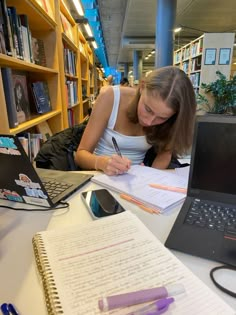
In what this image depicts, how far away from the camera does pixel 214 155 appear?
1.91ft

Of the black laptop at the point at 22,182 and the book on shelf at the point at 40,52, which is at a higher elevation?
the book on shelf at the point at 40,52

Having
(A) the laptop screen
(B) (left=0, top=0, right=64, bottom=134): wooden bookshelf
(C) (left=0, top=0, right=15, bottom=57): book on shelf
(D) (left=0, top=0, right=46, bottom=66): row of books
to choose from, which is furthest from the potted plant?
(A) the laptop screen

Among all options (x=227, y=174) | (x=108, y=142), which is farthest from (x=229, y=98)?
(x=227, y=174)

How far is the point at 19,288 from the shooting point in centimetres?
39

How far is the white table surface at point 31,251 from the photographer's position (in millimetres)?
374

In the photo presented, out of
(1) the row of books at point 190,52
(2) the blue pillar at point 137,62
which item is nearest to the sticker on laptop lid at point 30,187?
(1) the row of books at point 190,52

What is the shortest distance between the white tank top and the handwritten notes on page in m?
0.28

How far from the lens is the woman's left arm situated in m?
1.18

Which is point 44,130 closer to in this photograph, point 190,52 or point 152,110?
point 152,110

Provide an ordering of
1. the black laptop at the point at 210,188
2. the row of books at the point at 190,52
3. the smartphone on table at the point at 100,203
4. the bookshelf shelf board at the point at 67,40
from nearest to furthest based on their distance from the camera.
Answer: the black laptop at the point at 210,188 < the smartphone on table at the point at 100,203 < the bookshelf shelf board at the point at 67,40 < the row of books at the point at 190,52

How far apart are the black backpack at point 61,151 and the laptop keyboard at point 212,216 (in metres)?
0.64

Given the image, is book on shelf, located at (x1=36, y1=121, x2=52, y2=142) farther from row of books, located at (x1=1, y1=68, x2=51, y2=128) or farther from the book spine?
the book spine

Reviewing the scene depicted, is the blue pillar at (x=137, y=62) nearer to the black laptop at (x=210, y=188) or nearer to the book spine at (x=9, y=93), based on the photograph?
the book spine at (x=9, y=93)

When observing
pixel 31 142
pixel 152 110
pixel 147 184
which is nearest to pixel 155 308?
pixel 147 184
